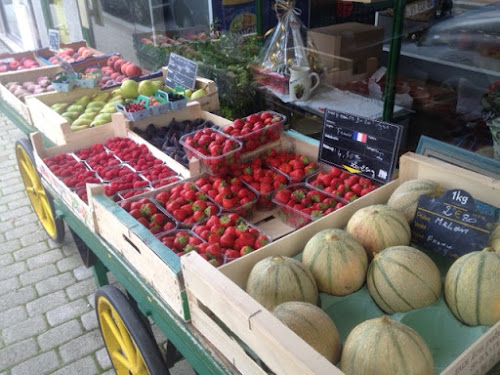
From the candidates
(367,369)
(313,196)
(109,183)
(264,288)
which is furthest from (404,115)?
(367,369)

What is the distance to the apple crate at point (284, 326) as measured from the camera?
1190 mm

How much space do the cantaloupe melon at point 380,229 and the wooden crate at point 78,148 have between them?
4.36ft

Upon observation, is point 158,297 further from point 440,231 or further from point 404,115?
point 404,115

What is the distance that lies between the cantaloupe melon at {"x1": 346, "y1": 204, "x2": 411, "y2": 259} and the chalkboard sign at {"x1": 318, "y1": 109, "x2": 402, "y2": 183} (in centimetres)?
48

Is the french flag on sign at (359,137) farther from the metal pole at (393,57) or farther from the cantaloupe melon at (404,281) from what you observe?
the metal pole at (393,57)

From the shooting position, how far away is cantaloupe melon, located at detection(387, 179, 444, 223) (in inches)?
73.3

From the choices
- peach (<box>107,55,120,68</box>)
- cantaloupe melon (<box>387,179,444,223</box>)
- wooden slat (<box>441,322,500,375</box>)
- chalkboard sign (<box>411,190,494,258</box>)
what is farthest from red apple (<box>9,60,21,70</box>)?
wooden slat (<box>441,322,500,375</box>)

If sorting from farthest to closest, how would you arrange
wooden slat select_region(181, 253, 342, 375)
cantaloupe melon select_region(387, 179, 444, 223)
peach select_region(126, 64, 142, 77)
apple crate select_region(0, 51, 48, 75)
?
apple crate select_region(0, 51, 48, 75)
peach select_region(126, 64, 142, 77)
cantaloupe melon select_region(387, 179, 444, 223)
wooden slat select_region(181, 253, 342, 375)

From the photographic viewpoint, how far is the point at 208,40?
4.66m

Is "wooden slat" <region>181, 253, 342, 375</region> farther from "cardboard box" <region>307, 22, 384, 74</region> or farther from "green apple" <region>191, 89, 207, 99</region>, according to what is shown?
"cardboard box" <region>307, 22, 384, 74</region>

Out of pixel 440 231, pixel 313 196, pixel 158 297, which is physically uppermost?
pixel 440 231

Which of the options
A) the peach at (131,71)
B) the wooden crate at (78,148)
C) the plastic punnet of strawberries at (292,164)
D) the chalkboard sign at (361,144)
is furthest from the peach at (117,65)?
the chalkboard sign at (361,144)

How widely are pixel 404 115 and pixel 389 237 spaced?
79.1 inches

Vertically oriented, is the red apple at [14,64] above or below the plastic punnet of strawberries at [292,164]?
below
